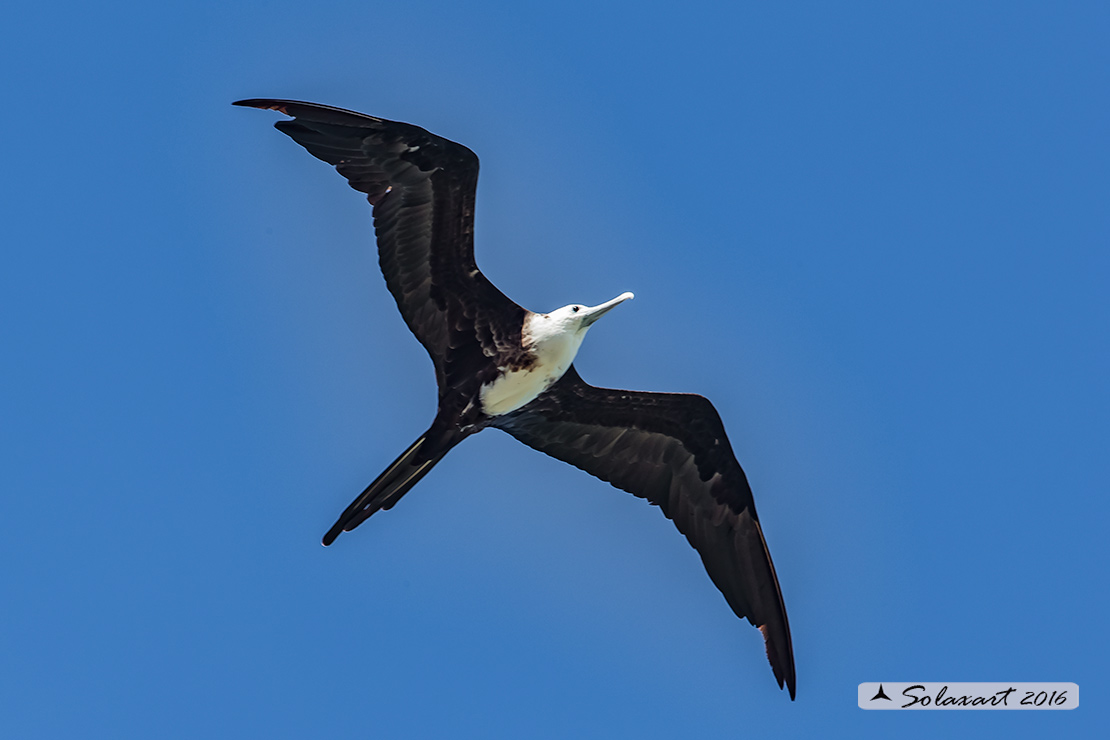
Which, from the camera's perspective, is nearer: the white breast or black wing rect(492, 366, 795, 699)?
the white breast

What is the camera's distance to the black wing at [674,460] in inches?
468

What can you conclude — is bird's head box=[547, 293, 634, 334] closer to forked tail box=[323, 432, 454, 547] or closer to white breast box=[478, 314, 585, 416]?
white breast box=[478, 314, 585, 416]

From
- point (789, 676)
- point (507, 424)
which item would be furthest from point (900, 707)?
point (507, 424)

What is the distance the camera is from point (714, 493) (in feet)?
39.8

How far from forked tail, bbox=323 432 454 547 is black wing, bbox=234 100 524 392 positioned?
0.73 meters

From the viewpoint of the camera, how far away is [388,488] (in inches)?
438

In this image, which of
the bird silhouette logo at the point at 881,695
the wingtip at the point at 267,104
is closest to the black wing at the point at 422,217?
the wingtip at the point at 267,104

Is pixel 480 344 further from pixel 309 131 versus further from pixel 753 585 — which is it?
pixel 753 585

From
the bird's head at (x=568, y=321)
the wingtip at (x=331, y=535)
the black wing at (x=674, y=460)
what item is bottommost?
the wingtip at (x=331, y=535)

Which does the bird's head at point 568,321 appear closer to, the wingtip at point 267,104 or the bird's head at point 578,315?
the bird's head at point 578,315

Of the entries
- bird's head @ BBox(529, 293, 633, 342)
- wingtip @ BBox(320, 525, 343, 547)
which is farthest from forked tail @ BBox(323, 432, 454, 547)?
bird's head @ BBox(529, 293, 633, 342)

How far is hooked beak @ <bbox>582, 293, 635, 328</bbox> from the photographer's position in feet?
36.9

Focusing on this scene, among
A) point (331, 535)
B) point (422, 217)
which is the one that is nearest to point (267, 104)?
point (422, 217)

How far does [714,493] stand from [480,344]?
2.40 m
